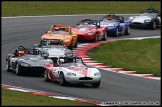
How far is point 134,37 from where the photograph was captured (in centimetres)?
4272

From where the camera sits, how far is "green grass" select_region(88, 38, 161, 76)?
28.7 meters

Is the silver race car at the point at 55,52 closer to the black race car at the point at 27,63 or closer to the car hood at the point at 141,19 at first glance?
the black race car at the point at 27,63

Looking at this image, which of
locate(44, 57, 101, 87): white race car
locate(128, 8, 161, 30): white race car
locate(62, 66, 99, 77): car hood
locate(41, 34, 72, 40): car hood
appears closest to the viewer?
locate(44, 57, 101, 87): white race car

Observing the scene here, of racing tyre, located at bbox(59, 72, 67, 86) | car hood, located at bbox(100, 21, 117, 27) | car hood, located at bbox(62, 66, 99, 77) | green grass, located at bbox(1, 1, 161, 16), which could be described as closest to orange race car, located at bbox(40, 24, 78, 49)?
car hood, located at bbox(100, 21, 117, 27)

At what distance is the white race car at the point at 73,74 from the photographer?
2195 cm

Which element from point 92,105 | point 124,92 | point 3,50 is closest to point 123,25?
point 3,50

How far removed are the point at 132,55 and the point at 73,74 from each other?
11.6 meters

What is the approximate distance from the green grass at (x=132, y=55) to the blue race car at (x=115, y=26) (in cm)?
238

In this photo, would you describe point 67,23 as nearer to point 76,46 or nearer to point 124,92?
point 76,46

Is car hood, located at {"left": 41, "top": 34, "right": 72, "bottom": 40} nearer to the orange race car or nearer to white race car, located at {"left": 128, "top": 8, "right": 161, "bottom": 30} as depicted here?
the orange race car

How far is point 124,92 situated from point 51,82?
12.0 ft

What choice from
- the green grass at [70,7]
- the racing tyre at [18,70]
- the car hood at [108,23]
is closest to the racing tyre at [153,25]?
the car hood at [108,23]

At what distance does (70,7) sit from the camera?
5922 cm

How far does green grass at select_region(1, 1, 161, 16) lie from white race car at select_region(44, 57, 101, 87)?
29.5 metres
